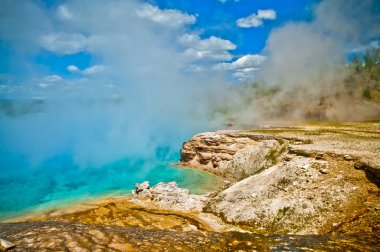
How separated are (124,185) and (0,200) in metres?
24.2

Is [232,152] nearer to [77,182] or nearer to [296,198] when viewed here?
[296,198]

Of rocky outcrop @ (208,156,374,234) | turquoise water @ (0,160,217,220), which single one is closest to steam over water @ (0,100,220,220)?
turquoise water @ (0,160,217,220)

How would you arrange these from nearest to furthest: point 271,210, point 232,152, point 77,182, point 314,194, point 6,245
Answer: point 6,245
point 314,194
point 271,210
point 232,152
point 77,182

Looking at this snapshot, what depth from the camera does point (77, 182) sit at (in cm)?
6619

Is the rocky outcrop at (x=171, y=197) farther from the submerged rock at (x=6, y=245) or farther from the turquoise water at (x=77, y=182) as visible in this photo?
the submerged rock at (x=6, y=245)

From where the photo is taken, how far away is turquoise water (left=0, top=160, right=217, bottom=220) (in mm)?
51031

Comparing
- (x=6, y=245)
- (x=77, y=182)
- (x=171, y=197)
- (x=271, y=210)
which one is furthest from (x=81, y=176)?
(x=6, y=245)

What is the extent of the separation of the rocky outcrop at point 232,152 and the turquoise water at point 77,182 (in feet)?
13.0

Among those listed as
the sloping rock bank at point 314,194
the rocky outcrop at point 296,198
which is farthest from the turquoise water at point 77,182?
the sloping rock bank at point 314,194

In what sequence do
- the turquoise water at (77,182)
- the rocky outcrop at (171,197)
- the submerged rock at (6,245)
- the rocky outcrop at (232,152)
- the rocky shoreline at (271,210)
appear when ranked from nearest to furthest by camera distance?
the submerged rock at (6,245) → the rocky shoreline at (271,210) → the rocky outcrop at (171,197) → the turquoise water at (77,182) → the rocky outcrop at (232,152)

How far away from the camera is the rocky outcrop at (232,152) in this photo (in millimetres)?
55094

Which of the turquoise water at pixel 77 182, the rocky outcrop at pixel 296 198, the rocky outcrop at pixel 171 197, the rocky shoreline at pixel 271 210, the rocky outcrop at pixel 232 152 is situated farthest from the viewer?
the rocky outcrop at pixel 232 152

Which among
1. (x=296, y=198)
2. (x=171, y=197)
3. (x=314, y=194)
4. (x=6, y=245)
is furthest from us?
(x=171, y=197)

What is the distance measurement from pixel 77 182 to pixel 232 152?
38779 millimetres
